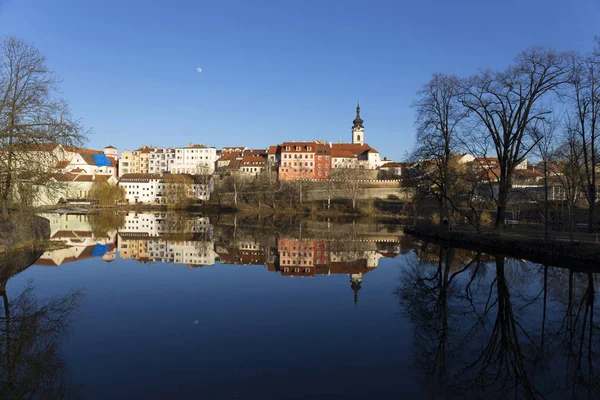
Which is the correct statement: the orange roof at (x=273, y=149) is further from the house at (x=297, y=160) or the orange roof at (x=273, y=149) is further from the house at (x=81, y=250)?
the house at (x=81, y=250)

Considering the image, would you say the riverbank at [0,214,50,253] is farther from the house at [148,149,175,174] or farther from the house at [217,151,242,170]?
the house at [148,149,175,174]

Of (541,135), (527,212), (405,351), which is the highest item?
(541,135)

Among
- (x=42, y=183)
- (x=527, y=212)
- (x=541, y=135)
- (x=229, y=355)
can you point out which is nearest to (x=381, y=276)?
(x=229, y=355)

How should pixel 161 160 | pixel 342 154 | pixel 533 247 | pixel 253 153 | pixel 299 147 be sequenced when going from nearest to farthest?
pixel 533 247
pixel 299 147
pixel 342 154
pixel 253 153
pixel 161 160

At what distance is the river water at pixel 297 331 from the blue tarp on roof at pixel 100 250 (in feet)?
12.4

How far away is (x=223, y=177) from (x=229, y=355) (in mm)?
87735

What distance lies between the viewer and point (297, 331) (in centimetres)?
1079

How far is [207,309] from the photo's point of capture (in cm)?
1284

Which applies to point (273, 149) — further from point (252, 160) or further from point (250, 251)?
point (250, 251)

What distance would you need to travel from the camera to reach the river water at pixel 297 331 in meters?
7.70

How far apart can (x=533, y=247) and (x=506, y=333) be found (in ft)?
47.1

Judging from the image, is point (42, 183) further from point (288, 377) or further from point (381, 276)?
point (288, 377)

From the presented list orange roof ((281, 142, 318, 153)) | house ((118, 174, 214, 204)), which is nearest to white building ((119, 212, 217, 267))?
house ((118, 174, 214, 204))

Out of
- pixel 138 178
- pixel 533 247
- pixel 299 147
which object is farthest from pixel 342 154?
pixel 533 247
